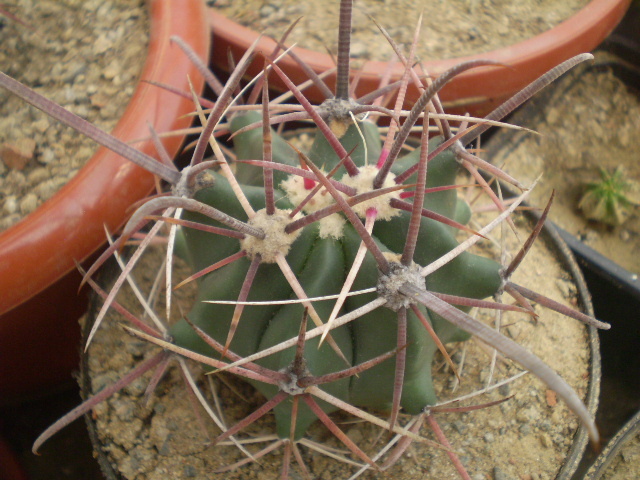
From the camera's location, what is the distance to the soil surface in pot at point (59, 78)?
31.0 inches

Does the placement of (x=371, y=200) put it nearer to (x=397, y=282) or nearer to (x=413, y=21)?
(x=397, y=282)

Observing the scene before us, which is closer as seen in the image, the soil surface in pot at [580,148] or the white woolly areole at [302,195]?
the white woolly areole at [302,195]

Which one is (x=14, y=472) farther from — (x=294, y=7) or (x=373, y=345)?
(x=294, y=7)

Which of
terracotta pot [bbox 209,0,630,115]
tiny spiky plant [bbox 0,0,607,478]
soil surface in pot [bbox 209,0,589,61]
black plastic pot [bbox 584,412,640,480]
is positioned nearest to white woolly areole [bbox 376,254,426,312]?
tiny spiky plant [bbox 0,0,607,478]

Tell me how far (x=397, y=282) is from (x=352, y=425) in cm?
34

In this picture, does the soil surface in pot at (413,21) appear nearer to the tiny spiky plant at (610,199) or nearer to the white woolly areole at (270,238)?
the tiny spiky plant at (610,199)

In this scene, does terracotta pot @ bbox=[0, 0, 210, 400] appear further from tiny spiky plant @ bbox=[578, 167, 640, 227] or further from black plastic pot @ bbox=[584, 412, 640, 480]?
tiny spiky plant @ bbox=[578, 167, 640, 227]

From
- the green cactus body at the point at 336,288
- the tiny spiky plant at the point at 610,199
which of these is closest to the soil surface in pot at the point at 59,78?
the green cactus body at the point at 336,288

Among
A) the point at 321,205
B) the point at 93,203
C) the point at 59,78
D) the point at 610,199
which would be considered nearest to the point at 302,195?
the point at 321,205

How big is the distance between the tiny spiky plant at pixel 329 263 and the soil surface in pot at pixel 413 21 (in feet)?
1.70

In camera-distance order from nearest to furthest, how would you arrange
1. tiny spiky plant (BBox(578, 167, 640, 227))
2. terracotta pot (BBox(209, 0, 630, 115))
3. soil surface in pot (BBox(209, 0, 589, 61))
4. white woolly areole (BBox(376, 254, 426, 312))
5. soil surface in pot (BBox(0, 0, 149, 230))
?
1. white woolly areole (BBox(376, 254, 426, 312))
2. soil surface in pot (BBox(0, 0, 149, 230))
3. terracotta pot (BBox(209, 0, 630, 115))
4. soil surface in pot (BBox(209, 0, 589, 61))
5. tiny spiky plant (BBox(578, 167, 640, 227))

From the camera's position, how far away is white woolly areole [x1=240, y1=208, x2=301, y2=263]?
497mm

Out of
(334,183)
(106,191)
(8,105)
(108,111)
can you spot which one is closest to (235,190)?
(334,183)

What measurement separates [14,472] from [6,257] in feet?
1.72
